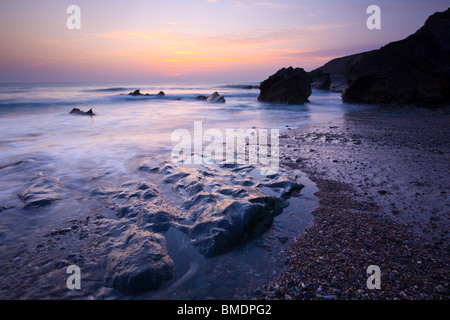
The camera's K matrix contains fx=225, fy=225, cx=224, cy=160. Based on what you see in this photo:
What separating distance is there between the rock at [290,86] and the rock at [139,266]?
21.6 m

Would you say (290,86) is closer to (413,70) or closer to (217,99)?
(217,99)

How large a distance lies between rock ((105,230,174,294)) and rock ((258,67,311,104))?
852 inches

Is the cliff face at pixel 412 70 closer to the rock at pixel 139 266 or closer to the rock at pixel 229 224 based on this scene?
the rock at pixel 229 224

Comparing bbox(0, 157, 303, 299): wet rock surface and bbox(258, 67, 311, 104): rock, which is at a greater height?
bbox(258, 67, 311, 104): rock

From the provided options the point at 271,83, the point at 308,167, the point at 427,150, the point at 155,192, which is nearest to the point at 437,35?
the point at 271,83

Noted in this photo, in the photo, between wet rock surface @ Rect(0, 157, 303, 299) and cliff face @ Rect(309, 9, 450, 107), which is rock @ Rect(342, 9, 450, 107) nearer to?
cliff face @ Rect(309, 9, 450, 107)

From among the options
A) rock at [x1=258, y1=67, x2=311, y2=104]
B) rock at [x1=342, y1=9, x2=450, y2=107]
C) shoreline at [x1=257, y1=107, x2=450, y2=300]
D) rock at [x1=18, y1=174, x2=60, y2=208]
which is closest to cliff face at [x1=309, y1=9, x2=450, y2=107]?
rock at [x1=342, y1=9, x2=450, y2=107]

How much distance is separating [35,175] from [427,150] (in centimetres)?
903

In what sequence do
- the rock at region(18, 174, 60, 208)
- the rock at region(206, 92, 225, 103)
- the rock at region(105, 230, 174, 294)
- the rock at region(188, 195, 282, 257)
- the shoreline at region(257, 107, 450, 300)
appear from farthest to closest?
1. the rock at region(206, 92, 225, 103)
2. the rock at region(18, 174, 60, 208)
3. the rock at region(188, 195, 282, 257)
4. the rock at region(105, 230, 174, 294)
5. the shoreline at region(257, 107, 450, 300)

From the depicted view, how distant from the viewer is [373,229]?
2750 mm

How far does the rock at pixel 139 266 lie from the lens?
2.09m

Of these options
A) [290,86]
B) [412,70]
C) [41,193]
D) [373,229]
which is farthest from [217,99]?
[373,229]

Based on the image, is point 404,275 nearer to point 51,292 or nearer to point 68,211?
point 51,292

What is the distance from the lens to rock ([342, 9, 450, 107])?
14336 mm
